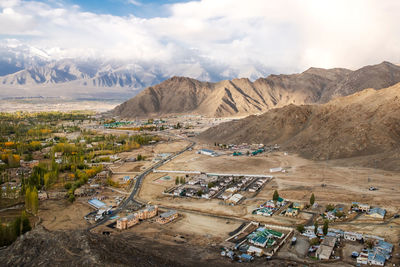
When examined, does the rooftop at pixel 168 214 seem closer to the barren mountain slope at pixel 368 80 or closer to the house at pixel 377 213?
the house at pixel 377 213

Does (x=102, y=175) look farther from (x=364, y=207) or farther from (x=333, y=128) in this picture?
(x=333, y=128)

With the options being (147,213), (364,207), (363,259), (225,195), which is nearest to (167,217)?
(147,213)

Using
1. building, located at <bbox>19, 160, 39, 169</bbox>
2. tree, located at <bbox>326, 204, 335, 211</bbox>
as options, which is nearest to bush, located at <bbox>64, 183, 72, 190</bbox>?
building, located at <bbox>19, 160, 39, 169</bbox>

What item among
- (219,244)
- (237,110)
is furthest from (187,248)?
(237,110)

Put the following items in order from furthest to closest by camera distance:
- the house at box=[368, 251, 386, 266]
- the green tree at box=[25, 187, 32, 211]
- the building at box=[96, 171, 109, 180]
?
the building at box=[96, 171, 109, 180] → the green tree at box=[25, 187, 32, 211] → the house at box=[368, 251, 386, 266]

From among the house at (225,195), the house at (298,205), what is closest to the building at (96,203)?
the house at (225,195)

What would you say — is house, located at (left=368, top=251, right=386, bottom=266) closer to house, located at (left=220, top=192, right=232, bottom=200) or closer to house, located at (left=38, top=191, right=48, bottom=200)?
house, located at (left=220, top=192, right=232, bottom=200)
